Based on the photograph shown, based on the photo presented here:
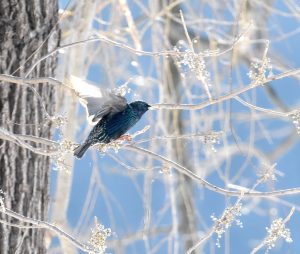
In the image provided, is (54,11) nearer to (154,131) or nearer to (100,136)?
(100,136)

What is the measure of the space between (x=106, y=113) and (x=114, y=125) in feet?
0.14

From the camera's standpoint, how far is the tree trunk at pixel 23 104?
2.29 m

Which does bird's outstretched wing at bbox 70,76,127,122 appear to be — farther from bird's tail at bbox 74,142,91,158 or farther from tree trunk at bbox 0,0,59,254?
tree trunk at bbox 0,0,59,254

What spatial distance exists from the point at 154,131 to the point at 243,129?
1963 millimetres

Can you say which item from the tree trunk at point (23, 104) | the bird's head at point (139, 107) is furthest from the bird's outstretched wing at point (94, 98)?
the tree trunk at point (23, 104)

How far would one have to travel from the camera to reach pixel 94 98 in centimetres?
201

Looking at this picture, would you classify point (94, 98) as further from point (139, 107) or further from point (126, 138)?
point (139, 107)

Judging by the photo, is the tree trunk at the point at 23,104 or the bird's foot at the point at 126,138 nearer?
the bird's foot at the point at 126,138

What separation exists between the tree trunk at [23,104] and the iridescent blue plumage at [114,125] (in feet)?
0.55

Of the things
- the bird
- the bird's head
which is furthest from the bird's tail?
the bird's head

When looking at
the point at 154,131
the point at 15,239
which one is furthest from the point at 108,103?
the point at 154,131

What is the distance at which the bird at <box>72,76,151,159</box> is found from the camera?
201cm

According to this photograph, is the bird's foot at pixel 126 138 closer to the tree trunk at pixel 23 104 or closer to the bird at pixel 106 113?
the bird at pixel 106 113

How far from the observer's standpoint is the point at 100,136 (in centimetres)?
220
